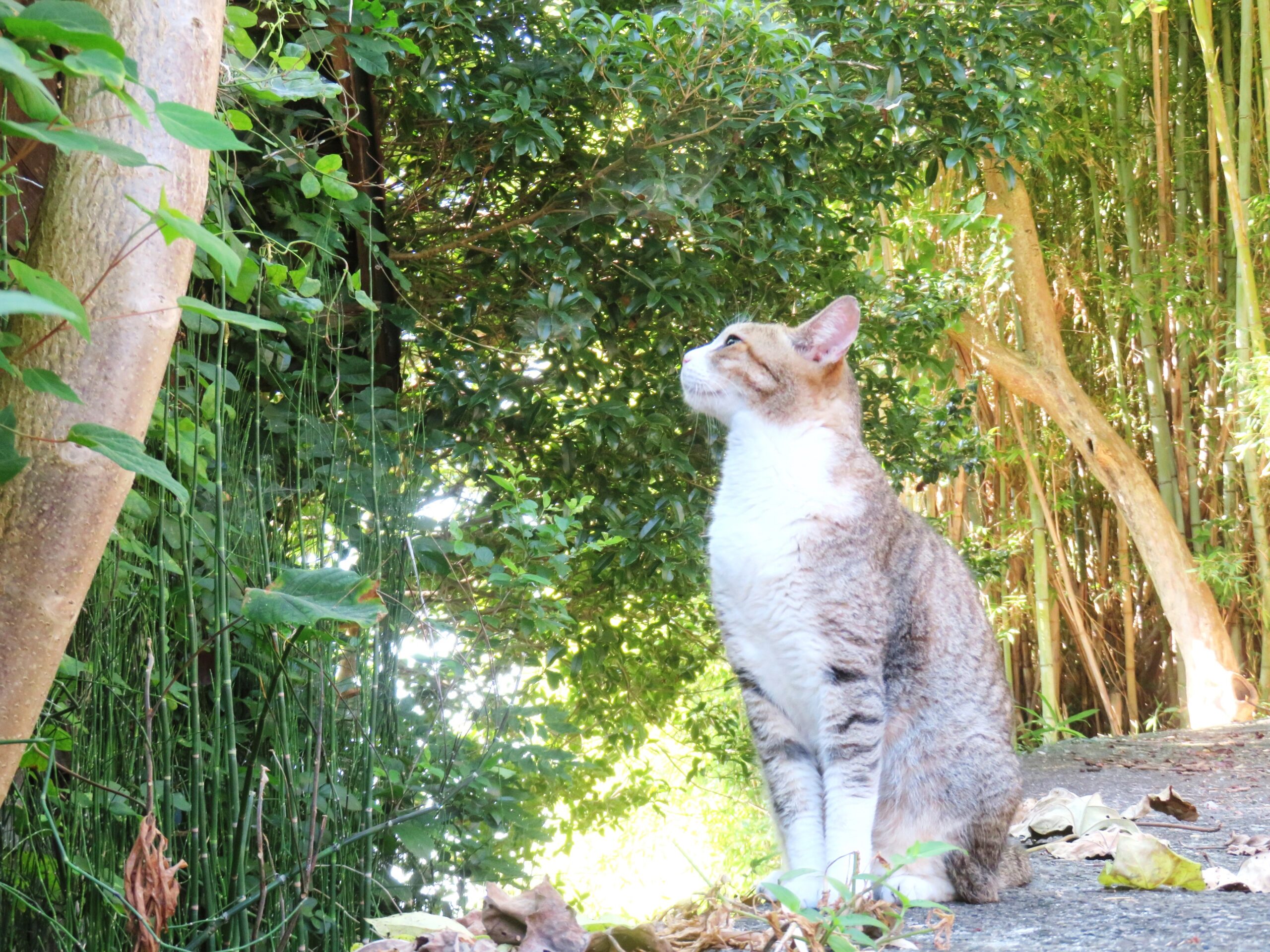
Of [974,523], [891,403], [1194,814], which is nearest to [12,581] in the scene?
[1194,814]

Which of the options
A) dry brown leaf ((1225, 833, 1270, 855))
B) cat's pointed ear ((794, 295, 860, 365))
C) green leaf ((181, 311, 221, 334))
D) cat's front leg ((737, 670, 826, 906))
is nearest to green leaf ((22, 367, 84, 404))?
green leaf ((181, 311, 221, 334))

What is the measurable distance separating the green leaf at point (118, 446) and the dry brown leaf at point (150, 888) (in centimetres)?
43

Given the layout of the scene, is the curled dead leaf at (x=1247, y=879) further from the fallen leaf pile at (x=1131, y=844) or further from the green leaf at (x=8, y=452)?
the green leaf at (x=8, y=452)

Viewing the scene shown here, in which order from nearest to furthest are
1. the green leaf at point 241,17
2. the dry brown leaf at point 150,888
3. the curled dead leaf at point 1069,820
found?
the dry brown leaf at point 150,888, the green leaf at point 241,17, the curled dead leaf at point 1069,820

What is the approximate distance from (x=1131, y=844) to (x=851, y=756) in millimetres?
519

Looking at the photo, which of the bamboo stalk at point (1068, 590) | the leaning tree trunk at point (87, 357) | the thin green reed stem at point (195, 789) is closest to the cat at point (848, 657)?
the thin green reed stem at point (195, 789)

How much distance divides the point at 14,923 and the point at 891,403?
2957 millimetres

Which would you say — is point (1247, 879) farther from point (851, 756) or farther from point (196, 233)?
point (196, 233)

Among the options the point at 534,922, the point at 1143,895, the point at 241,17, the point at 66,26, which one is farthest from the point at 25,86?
the point at 1143,895

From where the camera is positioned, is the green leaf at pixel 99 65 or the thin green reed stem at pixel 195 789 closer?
the green leaf at pixel 99 65

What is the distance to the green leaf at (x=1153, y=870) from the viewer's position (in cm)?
188

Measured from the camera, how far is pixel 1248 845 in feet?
7.71

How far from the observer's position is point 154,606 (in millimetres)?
1622

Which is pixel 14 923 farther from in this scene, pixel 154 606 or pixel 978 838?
pixel 978 838
